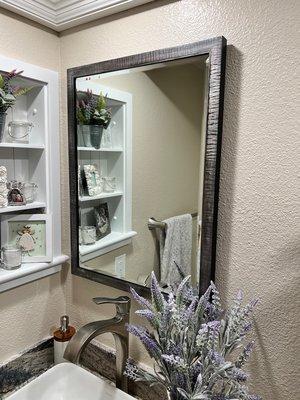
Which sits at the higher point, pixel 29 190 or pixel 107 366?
pixel 29 190

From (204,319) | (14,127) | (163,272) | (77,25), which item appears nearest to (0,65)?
(14,127)

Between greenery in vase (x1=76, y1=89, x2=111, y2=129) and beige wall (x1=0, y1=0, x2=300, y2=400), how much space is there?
0.25m

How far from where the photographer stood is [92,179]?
108 cm

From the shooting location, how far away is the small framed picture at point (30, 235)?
1045 millimetres

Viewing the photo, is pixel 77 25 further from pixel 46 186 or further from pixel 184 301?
pixel 184 301

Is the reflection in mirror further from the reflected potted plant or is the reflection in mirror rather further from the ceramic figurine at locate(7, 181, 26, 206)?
the ceramic figurine at locate(7, 181, 26, 206)

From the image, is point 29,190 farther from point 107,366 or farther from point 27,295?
point 107,366

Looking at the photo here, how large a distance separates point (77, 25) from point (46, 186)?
0.56 metres

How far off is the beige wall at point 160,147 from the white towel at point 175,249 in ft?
0.09

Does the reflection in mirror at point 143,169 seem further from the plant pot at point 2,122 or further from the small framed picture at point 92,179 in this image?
the plant pot at point 2,122

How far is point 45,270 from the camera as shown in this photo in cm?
110

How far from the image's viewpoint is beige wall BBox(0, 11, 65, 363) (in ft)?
3.17

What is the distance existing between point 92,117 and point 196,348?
76 cm

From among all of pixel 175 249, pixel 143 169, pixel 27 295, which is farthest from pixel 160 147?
pixel 27 295
